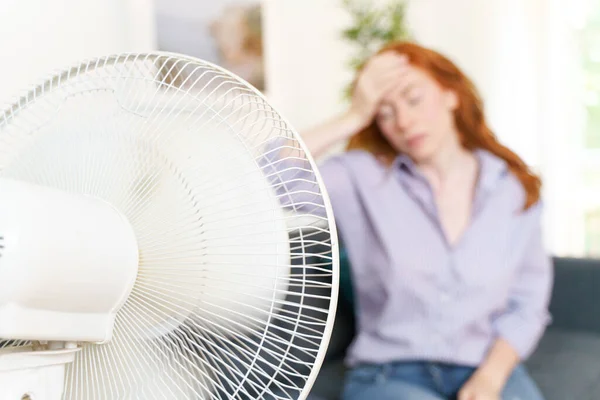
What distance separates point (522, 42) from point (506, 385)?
157 cm

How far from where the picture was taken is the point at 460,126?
142cm

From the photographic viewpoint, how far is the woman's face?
4.31 feet

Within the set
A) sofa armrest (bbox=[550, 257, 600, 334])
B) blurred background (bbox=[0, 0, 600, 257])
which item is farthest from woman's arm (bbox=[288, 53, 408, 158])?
sofa armrest (bbox=[550, 257, 600, 334])

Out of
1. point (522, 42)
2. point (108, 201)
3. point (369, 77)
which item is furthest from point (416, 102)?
point (522, 42)

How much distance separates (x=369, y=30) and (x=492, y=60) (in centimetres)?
52

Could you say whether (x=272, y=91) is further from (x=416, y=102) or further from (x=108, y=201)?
(x=108, y=201)

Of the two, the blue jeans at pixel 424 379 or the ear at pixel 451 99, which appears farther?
the ear at pixel 451 99

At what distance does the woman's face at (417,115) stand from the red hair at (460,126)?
2cm

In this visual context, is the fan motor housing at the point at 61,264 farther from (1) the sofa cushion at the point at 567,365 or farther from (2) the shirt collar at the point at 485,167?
(1) the sofa cushion at the point at 567,365

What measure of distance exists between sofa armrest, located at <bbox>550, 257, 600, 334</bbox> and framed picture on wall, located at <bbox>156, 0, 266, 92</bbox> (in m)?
0.98

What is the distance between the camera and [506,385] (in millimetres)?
1271

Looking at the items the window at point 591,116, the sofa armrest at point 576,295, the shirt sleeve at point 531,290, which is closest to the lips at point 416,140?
the shirt sleeve at point 531,290

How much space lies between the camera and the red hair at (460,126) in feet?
4.47

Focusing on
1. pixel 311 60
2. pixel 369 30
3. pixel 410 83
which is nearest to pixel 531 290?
pixel 410 83
